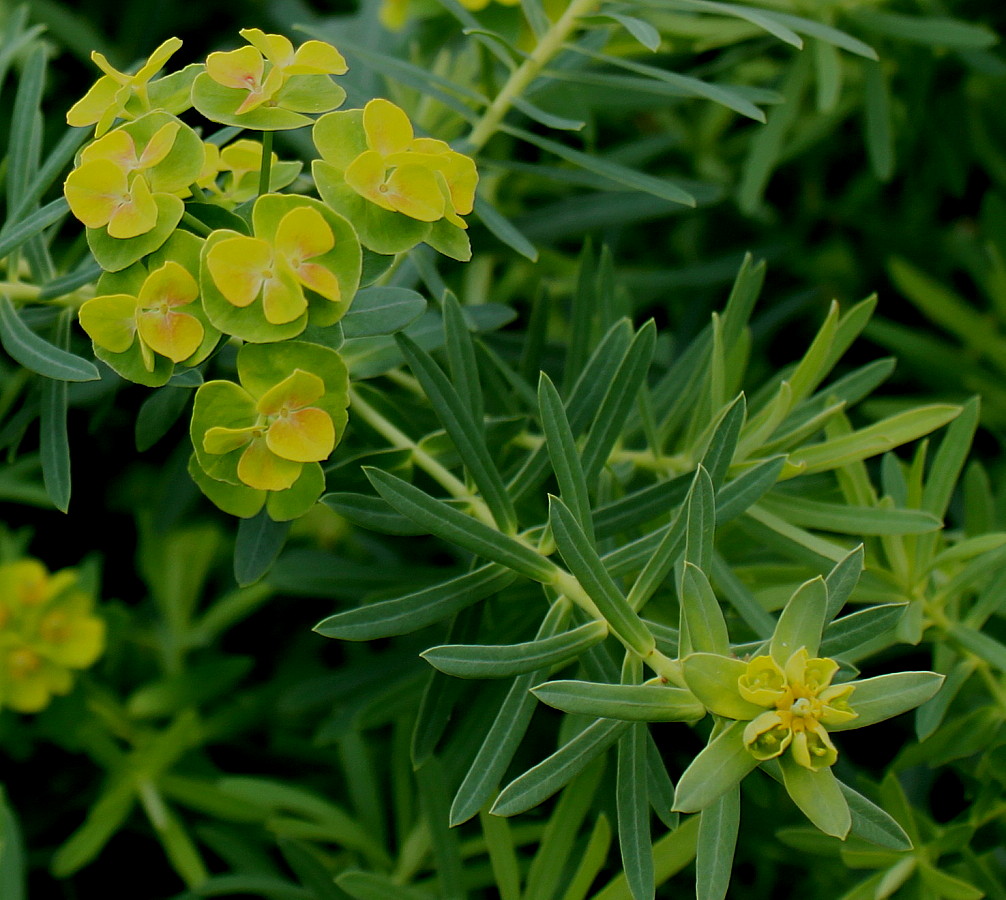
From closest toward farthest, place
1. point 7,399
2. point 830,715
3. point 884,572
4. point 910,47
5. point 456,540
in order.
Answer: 1. point 830,715
2. point 456,540
3. point 884,572
4. point 7,399
5. point 910,47

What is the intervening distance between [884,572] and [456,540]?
41 cm

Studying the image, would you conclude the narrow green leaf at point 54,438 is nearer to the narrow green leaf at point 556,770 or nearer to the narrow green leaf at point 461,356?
the narrow green leaf at point 461,356

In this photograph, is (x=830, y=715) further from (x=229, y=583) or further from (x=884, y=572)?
(x=229, y=583)

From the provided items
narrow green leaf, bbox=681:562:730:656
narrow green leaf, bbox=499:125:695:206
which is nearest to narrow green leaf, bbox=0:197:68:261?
narrow green leaf, bbox=499:125:695:206

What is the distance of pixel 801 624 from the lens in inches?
23.6

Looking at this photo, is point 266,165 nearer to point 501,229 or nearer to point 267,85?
point 267,85

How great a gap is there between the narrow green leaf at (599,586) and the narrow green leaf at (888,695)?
0.13 meters

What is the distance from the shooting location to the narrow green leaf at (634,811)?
680mm

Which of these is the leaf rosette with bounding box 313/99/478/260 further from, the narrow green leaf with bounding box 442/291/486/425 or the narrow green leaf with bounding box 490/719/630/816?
the narrow green leaf with bounding box 490/719/630/816

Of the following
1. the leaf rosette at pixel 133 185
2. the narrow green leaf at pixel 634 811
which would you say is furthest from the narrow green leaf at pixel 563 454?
the leaf rosette at pixel 133 185

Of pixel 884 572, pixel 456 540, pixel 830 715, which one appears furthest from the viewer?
pixel 884 572

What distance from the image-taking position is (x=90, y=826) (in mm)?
1130

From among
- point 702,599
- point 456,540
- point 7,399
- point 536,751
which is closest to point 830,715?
point 702,599

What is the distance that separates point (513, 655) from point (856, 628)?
228mm
